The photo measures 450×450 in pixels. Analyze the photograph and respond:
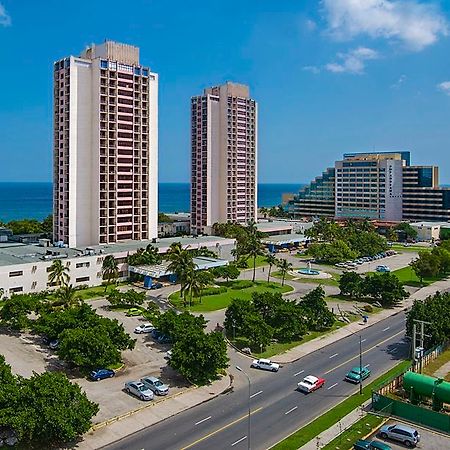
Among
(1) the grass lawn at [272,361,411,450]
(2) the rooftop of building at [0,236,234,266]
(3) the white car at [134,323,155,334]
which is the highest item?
(2) the rooftop of building at [0,236,234,266]

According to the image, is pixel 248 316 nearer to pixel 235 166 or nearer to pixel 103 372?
pixel 103 372

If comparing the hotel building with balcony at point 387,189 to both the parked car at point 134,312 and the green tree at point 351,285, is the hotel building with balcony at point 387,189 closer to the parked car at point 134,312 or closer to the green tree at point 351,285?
the green tree at point 351,285

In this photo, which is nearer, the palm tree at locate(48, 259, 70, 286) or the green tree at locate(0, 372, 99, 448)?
the green tree at locate(0, 372, 99, 448)

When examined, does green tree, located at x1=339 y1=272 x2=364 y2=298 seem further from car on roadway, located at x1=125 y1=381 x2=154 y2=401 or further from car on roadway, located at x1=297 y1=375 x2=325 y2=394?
car on roadway, located at x1=125 y1=381 x2=154 y2=401

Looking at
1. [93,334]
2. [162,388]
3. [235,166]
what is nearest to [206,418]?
[162,388]

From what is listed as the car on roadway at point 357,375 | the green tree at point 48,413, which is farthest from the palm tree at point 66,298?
the car on roadway at point 357,375

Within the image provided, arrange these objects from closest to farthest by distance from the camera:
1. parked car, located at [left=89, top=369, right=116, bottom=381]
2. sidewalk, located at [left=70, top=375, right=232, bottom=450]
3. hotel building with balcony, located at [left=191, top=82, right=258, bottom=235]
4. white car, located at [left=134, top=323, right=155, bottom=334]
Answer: sidewalk, located at [left=70, top=375, right=232, bottom=450]
parked car, located at [left=89, top=369, right=116, bottom=381]
white car, located at [left=134, top=323, right=155, bottom=334]
hotel building with balcony, located at [left=191, top=82, right=258, bottom=235]

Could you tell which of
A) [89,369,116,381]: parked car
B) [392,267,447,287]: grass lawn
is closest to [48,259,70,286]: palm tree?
[89,369,116,381]: parked car
